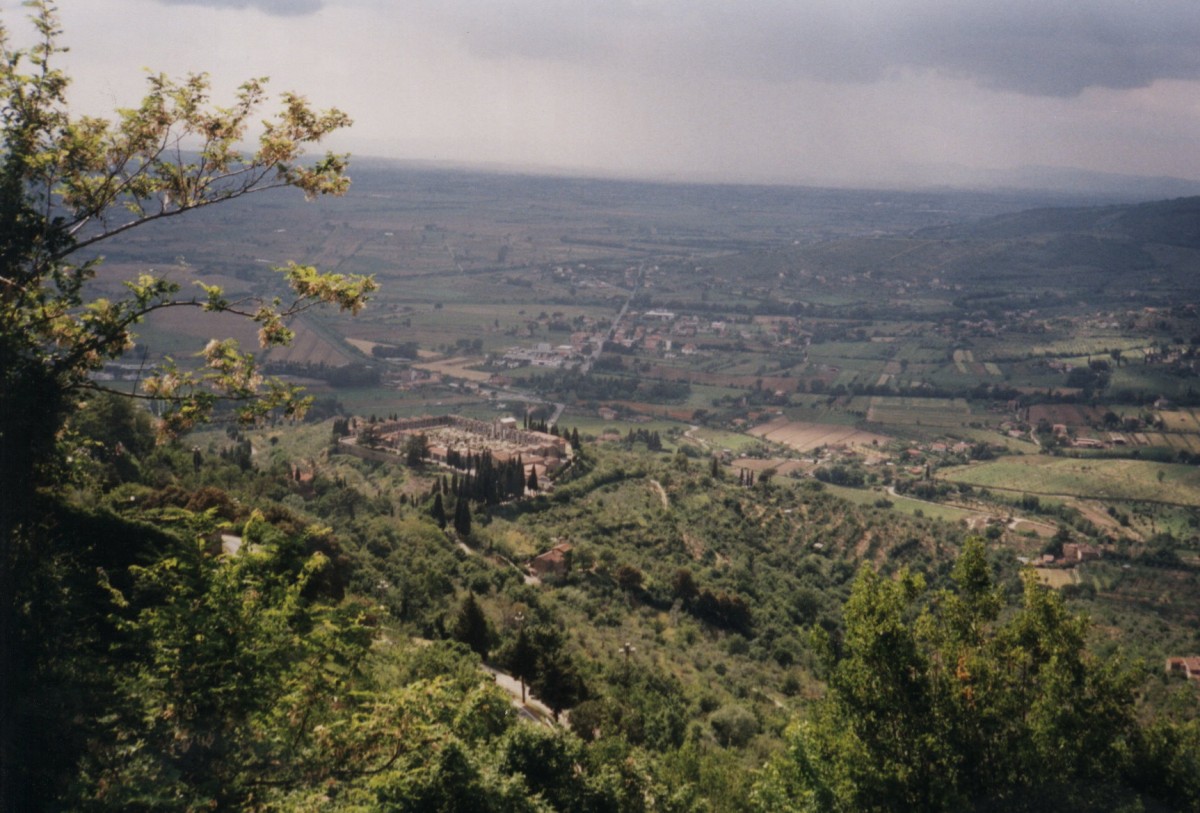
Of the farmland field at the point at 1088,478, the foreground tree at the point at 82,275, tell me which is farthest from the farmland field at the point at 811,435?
the foreground tree at the point at 82,275

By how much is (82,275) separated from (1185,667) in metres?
28.3

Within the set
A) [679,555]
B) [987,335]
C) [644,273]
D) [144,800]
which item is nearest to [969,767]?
[144,800]

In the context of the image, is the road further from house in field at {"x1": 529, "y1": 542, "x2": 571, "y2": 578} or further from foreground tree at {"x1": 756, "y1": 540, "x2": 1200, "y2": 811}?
house in field at {"x1": 529, "y1": 542, "x2": 571, "y2": 578}

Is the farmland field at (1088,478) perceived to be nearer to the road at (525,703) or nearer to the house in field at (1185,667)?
the house in field at (1185,667)

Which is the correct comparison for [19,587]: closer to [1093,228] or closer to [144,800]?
[144,800]

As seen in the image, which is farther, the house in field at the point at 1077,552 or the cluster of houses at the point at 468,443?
the house in field at the point at 1077,552

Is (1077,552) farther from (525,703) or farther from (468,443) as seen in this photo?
(525,703)

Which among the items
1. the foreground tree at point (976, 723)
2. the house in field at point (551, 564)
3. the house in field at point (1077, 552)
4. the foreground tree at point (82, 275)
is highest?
the foreground tree at point (82, 275)

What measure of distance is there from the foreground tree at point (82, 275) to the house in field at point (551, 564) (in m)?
17.1

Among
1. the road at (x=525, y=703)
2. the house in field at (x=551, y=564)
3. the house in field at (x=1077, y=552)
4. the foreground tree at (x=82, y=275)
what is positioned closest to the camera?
the foreground tree at (x=82, y=275)

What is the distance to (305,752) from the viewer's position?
593cm

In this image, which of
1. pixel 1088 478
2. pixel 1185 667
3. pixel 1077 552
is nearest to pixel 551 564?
pixel 1185 667

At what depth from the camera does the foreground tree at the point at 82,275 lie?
582 cm

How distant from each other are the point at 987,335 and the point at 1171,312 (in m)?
21.1
